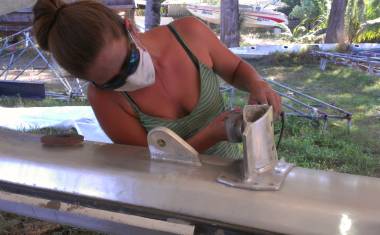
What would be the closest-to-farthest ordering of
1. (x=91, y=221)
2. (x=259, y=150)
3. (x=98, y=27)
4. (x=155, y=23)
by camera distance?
(x=259, y=150) → (x=98, y=27) → (x=91, y=221) → (x=155, y=23)

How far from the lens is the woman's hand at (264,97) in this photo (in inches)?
56.4

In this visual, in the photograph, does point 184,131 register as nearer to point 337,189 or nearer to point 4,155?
point 4,155

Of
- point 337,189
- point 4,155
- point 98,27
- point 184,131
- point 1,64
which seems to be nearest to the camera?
point 337,189

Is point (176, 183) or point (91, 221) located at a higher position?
point (176, 183)

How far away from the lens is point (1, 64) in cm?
1027

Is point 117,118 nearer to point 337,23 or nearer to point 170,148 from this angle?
point 170,148

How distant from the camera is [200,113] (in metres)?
1.67

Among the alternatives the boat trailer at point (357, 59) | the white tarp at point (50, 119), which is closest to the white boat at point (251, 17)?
the boat trailer at point (357, 59)

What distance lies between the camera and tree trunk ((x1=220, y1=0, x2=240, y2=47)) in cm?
1047

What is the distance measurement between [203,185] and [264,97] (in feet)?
1.99

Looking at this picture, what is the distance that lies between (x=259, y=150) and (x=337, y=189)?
7.1 inches

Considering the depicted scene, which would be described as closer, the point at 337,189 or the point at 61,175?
the point at 337,189

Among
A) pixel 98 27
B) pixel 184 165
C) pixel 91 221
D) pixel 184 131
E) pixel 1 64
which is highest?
pixel 98 27

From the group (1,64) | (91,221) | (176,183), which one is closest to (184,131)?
(91,221)
